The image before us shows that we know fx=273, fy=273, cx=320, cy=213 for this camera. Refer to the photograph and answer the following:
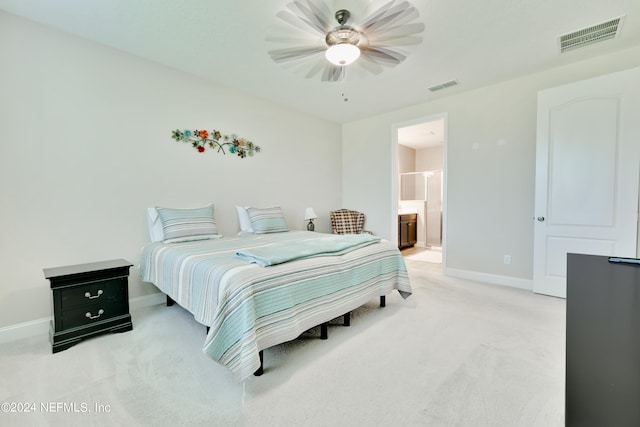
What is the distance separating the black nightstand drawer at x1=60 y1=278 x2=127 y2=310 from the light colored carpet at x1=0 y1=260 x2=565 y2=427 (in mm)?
309

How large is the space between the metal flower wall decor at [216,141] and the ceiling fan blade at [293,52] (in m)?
1.50

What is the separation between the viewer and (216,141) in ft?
11.4

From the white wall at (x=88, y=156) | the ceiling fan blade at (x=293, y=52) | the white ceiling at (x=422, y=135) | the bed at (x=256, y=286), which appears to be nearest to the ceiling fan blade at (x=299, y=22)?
the ceiling fan blade at (x=293, y=52)

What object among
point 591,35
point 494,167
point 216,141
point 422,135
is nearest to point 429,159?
point 422,135

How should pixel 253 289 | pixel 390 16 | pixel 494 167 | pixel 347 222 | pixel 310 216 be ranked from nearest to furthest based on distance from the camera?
1. pixel 253 289
2. pixel 390 16
3. pixel 494 167
4. pixel 310 216
5. pixel 347 222

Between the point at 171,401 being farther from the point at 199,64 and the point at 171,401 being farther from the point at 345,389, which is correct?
the point at 199,64

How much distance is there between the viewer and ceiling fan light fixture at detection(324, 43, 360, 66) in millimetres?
2039

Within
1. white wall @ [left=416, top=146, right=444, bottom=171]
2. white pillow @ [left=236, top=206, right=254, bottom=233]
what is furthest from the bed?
white wall @ [left=416, top=146, right=444, bottom=171]

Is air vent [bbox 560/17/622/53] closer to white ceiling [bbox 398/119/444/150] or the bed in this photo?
white ceiling [bbox 398/119/444/150]

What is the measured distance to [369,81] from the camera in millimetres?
3379

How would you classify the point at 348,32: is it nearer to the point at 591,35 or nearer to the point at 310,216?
the point at 591,35

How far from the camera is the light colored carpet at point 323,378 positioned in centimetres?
140

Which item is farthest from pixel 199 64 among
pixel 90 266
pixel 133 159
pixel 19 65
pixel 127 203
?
pixel 90 266

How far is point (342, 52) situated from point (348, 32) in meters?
0.15
